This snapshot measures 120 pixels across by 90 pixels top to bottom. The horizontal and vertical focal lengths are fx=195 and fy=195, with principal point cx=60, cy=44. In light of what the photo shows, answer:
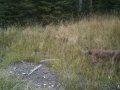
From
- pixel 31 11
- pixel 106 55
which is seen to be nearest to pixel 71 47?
pixel 106 55

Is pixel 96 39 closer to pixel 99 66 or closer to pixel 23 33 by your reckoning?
pixel 99 66

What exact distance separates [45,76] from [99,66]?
1.25m

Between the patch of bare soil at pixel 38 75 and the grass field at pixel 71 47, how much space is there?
6.1 inches

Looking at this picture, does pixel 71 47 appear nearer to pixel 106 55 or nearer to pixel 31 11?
pixel 106 55

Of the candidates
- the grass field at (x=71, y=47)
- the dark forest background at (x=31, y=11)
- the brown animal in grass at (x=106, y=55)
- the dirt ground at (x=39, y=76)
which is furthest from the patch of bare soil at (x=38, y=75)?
the dark forest background at (x=31, y=11)

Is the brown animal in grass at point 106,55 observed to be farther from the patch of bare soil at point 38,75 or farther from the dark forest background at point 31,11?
the dark forest background at point 31,11

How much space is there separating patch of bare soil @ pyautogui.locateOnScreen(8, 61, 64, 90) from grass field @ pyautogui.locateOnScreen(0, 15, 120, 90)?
0.16 metres

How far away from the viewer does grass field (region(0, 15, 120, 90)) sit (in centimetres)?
411

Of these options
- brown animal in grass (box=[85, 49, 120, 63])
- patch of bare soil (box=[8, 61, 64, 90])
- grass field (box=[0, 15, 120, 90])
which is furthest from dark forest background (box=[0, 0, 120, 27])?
brown animal in grass (box=[85, 49, 120, 63])

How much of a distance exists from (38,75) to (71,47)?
69.0 inches

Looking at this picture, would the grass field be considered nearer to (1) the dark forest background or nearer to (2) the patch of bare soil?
(2) the patch of bare soil

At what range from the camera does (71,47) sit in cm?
578

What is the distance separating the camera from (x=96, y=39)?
6.23m

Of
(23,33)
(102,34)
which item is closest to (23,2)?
(23,33)
